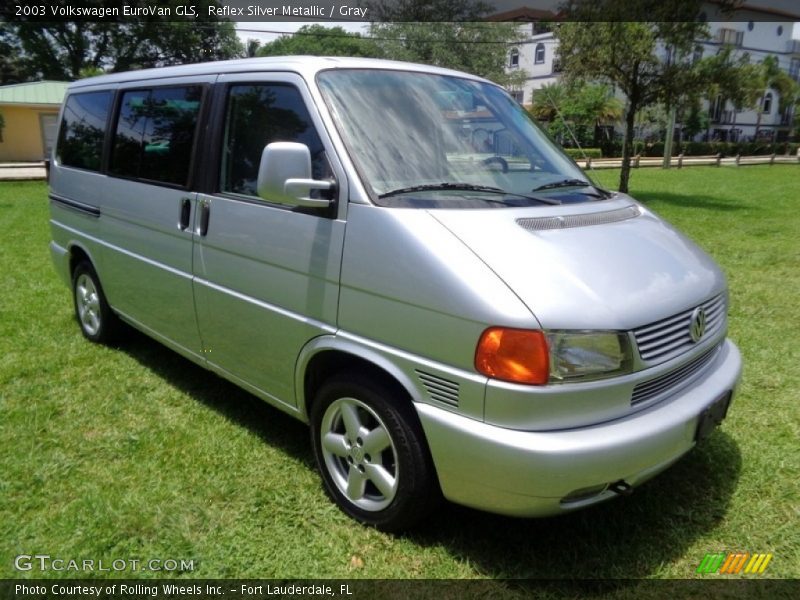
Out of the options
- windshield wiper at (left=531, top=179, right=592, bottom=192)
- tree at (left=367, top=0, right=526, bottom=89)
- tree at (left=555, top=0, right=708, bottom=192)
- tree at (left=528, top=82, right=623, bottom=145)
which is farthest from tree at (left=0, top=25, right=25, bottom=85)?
windshield wiper at (left=531, top=179, right=592, bottom=192)

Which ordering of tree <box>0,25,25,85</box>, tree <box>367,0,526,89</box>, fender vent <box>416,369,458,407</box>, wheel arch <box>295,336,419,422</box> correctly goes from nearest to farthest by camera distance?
fender vent <box>416,369,458,407</box> → wheel arch <box>295,336,419,422</box> → tree <box>367,0,526,89</box> → tree <box>0,25,25,85</box>

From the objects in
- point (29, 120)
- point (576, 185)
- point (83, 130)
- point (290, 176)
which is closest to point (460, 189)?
point (290, 176)

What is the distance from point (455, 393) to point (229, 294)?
1.55 metres

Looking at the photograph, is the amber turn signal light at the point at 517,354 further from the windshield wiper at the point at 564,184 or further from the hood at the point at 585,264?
the windshield wiper at the point at 564,184

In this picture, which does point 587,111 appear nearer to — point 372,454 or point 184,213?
point 184,213

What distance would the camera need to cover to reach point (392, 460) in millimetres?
2822

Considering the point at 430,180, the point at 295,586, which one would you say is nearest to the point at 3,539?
the point at 295,586

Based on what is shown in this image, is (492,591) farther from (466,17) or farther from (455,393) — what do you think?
(466,17)

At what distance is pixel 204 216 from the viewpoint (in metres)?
3.50

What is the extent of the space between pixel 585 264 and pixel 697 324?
663 millimetres

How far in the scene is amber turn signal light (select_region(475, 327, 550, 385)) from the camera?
2.25 metres

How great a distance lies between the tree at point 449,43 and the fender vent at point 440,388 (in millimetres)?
39192

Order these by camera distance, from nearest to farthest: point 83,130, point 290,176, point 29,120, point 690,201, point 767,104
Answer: point 290,176 → point 83,130 → point 690,201 → point 29,120 → point 767,104
